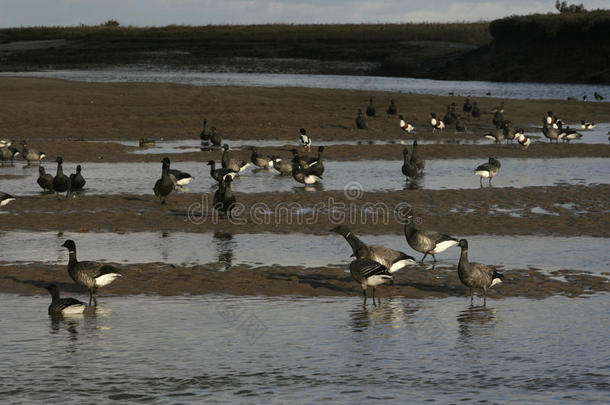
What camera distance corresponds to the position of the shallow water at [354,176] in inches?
1217

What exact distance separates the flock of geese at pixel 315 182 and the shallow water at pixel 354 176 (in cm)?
61

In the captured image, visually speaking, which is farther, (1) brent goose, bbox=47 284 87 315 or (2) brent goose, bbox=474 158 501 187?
(2) brent goose, bbox=474 158 501 187

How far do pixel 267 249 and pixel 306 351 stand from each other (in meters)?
7.85

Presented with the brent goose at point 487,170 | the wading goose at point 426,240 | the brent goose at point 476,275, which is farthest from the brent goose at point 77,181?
the brent goose at point 476,275

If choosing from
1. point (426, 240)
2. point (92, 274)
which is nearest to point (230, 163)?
point (426, 240)

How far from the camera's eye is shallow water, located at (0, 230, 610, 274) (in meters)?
19.7

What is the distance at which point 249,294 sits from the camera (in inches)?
671

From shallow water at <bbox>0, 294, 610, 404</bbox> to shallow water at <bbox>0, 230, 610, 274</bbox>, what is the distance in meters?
2.99

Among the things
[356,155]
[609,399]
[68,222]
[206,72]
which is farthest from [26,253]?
[206,72]

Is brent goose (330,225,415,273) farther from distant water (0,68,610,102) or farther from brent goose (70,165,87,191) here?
distant water (0,68,610,102)

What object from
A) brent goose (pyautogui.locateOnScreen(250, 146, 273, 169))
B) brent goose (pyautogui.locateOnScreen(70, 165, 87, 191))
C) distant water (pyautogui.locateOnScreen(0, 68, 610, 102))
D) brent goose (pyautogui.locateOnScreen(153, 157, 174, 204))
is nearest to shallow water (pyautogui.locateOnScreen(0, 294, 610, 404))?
brent goose (pyautogui.locateOnScreen(153, 157, 174, 204))

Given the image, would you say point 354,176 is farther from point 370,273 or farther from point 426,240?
point 370,273

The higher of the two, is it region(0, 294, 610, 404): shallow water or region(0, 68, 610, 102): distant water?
region(0, 68, 610, 102): distant water

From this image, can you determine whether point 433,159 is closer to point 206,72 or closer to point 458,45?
point 206,72
